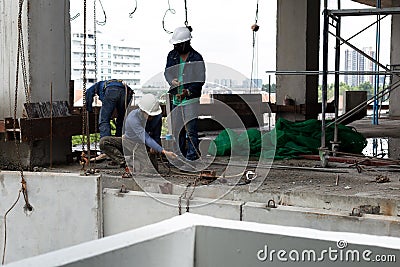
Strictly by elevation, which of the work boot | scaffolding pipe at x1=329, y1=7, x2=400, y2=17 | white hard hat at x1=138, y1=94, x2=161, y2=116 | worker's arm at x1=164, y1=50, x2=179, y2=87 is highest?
scaffolding pipe at x1=329, y1=7, x2=400, y2=17

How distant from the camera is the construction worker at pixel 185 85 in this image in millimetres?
9234

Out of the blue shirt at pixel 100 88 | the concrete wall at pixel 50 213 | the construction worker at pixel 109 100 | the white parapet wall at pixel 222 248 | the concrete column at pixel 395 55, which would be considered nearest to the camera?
the white parapet wall at pixel 222 248

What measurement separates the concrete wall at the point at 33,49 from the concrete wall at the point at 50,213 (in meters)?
1.45

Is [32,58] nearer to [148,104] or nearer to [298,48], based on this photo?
[148,104]

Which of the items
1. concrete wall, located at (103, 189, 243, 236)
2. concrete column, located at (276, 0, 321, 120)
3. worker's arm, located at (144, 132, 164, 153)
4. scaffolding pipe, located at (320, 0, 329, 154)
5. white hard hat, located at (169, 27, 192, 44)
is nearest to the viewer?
concrete wall, located at (103, 189, 243, 236)

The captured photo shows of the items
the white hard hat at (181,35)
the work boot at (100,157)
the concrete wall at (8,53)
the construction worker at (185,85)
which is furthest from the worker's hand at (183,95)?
the concrete wall at (8,53)

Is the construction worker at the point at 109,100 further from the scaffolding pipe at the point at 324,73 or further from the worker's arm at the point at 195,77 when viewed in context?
the scaffolding pipe at the point at 324,73

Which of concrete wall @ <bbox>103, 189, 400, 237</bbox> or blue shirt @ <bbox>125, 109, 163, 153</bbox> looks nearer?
concrete wall @ <bbox>103, 189, 400, 237</bbox>

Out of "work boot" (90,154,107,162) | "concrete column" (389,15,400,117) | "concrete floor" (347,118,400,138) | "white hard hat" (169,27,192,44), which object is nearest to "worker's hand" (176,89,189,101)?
"white hard hat" (169,27,192,44)

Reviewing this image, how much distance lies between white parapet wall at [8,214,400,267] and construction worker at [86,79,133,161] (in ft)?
18.3

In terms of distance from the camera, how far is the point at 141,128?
8492 mm

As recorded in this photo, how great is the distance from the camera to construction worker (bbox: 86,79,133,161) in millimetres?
9781

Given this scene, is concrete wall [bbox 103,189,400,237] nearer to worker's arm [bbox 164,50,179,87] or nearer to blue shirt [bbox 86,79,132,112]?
worker's arm [bbox 164,50,179,87]

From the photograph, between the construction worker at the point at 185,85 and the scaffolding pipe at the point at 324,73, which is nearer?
the scaffolding pipe at the point at 324,73
